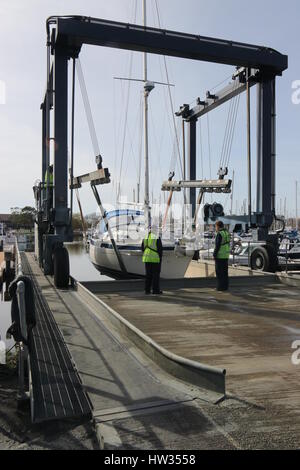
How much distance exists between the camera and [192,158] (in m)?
16.7

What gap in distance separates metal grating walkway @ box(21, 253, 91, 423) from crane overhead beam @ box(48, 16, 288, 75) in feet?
25.2

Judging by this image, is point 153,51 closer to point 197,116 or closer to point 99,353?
point 197,116

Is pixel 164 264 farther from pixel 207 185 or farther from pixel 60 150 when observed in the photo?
pixel 60 150

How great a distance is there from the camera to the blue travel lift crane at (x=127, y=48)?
10531 millimetres

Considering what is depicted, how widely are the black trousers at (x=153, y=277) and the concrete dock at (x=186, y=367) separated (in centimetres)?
91

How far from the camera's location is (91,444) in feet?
10.6

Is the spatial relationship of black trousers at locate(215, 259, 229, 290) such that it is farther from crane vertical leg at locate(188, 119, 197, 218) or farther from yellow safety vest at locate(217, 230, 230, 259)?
crane vertical leg at locate(188, 119, 197, 218)

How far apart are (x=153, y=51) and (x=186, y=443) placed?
1059 cm

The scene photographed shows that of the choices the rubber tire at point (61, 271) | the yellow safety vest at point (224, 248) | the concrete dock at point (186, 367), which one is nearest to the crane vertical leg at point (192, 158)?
the yellow safety vest at point (224, 248)

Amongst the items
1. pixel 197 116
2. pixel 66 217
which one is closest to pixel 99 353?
pixel 66 217

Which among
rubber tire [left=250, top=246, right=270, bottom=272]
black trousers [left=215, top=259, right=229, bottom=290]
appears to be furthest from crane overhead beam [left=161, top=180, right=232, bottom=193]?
black trousers [left=215, top=259, right=229, bottom=290]

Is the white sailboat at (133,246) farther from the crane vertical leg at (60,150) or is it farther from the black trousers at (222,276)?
the black trousers at (222,276)

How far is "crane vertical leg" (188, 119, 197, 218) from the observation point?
53.8 feet
